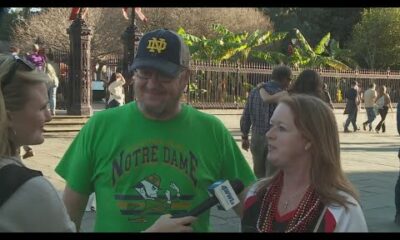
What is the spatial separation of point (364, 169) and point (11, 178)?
→ 9006mm

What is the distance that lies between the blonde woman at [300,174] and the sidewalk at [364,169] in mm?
3014

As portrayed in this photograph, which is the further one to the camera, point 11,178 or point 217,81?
point 217,81

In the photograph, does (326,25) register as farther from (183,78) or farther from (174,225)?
(174,225)

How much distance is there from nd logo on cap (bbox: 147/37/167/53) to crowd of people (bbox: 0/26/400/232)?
0.01 m

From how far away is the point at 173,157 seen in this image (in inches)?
96.7

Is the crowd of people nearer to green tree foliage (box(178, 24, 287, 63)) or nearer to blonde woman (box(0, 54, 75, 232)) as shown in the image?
blonde woman (box(0, 54, 75, 232))

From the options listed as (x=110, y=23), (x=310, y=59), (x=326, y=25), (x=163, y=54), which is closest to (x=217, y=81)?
(x=310, y=59)

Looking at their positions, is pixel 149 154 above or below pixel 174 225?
above

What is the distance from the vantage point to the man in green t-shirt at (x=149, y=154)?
2422 millimetres

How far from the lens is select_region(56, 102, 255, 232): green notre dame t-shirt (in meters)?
2.42

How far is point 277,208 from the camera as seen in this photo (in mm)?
2203

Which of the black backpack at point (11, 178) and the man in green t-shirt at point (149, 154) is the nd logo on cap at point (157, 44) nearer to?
the man in green t-shirt at point (149, 154)
